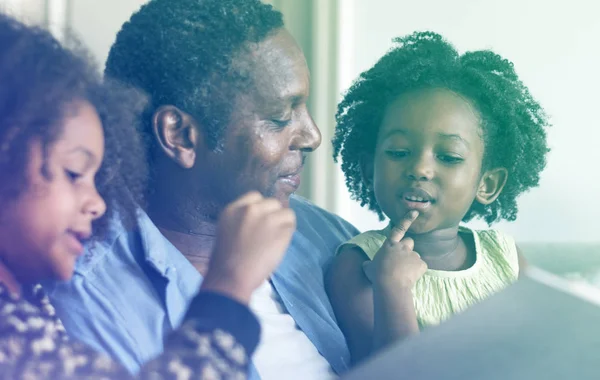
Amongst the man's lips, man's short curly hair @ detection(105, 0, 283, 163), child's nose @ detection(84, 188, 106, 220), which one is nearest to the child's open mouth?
the man's lips

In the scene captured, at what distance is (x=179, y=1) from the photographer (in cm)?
81

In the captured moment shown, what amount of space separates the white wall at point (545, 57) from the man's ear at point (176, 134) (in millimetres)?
279

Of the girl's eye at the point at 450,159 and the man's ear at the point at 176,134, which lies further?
the girl's eye at the point at 450,159

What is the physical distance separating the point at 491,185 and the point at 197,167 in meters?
0.44

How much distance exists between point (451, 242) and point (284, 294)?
26 cm

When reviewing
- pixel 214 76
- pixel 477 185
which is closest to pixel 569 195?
pixel 477 185

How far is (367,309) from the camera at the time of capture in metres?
0.91

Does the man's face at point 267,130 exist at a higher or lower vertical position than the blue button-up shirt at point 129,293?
higher

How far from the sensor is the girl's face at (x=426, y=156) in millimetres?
931

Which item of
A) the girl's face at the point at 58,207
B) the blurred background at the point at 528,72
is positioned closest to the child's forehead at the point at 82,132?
the girl's face at the point at 58,207

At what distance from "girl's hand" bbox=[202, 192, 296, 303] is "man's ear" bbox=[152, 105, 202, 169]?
0.25 feet

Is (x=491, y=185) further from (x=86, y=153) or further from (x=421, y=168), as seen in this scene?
(x=86, y=153)

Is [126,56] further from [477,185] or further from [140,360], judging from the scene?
[477,185]

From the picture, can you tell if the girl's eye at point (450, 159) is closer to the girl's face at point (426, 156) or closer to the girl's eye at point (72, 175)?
the girl's face at point (426, 156)
